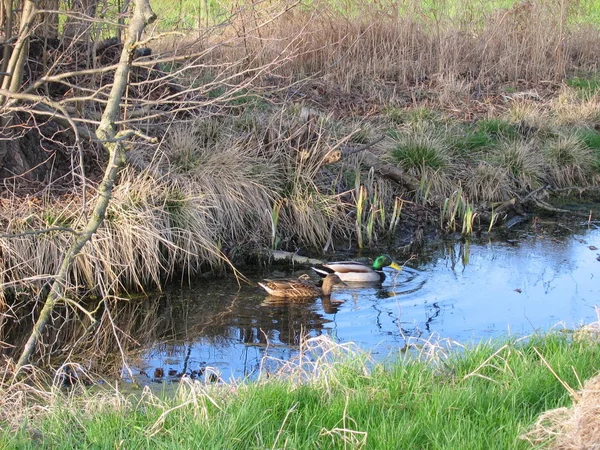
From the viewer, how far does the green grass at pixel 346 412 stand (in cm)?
376

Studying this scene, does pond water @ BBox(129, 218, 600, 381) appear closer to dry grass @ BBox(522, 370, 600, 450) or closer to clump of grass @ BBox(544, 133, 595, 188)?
dry grass @ BBox(522, 370, 600, 450)

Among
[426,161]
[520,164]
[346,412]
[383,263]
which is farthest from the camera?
[520,164]

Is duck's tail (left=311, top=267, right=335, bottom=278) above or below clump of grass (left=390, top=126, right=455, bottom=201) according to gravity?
below

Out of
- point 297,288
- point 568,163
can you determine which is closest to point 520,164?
point 568,163

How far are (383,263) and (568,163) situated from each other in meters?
4.62

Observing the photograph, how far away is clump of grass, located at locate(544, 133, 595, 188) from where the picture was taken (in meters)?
11.9

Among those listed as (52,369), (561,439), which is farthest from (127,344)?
(561,439)

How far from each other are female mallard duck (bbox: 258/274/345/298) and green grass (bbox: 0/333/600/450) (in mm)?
3109

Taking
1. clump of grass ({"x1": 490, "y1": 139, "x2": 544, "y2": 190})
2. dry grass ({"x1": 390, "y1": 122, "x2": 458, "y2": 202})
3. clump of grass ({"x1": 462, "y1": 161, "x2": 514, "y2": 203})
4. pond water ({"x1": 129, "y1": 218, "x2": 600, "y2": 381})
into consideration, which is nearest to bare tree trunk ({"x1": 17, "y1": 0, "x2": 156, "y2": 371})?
pond water ({"x1": 129, "y1": 218, "x2": 600, "y2": 381})

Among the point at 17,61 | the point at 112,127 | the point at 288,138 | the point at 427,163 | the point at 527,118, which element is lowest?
the point at 427,163

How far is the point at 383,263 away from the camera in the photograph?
28.5ft

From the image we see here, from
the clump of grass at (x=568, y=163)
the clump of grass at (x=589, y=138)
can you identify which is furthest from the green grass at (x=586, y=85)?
the clump of grass at (x=568, y=163)

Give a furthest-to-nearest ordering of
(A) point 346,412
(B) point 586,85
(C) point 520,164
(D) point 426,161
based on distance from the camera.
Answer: (B) point 586,85, (C) point 520,164, (D) point 426,161, (A) point 346,412

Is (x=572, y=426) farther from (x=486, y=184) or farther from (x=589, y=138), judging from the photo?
(x=589, y=138)
